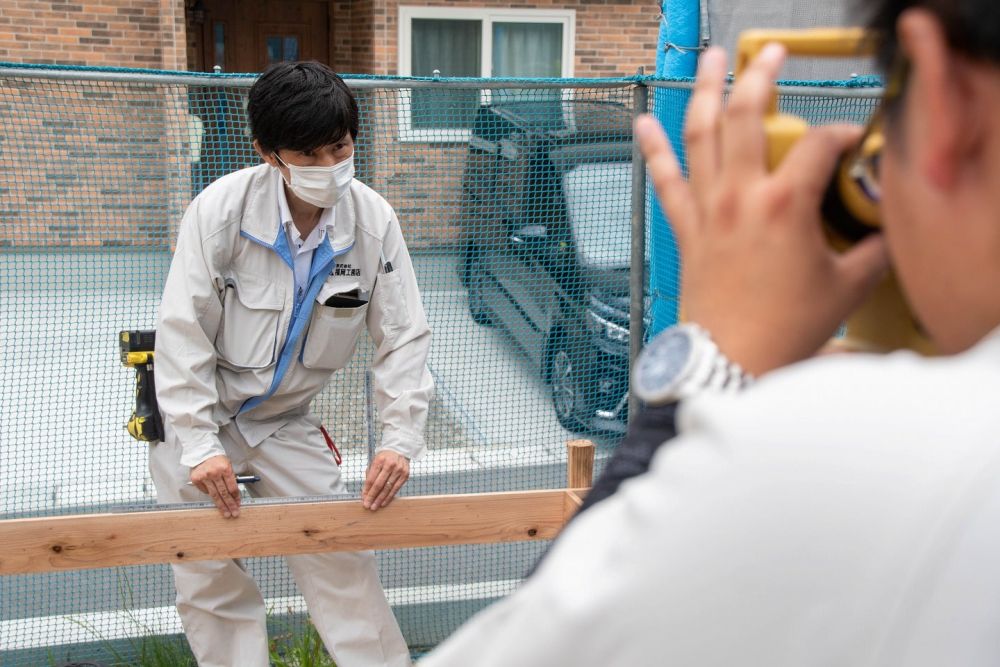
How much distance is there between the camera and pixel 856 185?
2.15 ft

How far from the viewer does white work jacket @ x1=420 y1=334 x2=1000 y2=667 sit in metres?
0.52

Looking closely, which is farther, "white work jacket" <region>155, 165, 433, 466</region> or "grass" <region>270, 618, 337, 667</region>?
"grass" <region>270, 618, 337, 667</region>

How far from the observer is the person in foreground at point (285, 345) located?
128 inches

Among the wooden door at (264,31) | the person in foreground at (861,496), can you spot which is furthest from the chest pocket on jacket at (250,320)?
the wooden door at (264,31)

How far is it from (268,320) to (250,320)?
0.05 m

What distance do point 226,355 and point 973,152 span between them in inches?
119

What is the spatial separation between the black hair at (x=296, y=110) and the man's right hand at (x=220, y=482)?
A: 962 mm

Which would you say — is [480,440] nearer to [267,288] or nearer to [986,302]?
[267,288]

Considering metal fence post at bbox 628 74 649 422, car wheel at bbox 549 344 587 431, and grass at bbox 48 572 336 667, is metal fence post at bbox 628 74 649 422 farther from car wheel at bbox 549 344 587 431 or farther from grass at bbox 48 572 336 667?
grass at bbox 48 572 336 667

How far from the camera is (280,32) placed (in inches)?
547

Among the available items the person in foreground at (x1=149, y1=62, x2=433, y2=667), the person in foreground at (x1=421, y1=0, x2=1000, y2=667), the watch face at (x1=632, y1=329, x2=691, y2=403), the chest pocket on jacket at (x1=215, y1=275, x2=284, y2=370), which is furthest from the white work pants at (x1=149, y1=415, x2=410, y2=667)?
the person in foreground at (x1=421, y1=0, x2=1000, y2=667)

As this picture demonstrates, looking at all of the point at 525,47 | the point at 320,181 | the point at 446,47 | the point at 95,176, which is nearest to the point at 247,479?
the point at 320,181

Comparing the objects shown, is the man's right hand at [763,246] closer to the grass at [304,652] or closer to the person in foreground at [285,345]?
the person in foreground at [285,345]

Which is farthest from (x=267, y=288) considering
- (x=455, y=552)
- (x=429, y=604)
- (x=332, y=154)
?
(x=455, y=552)
